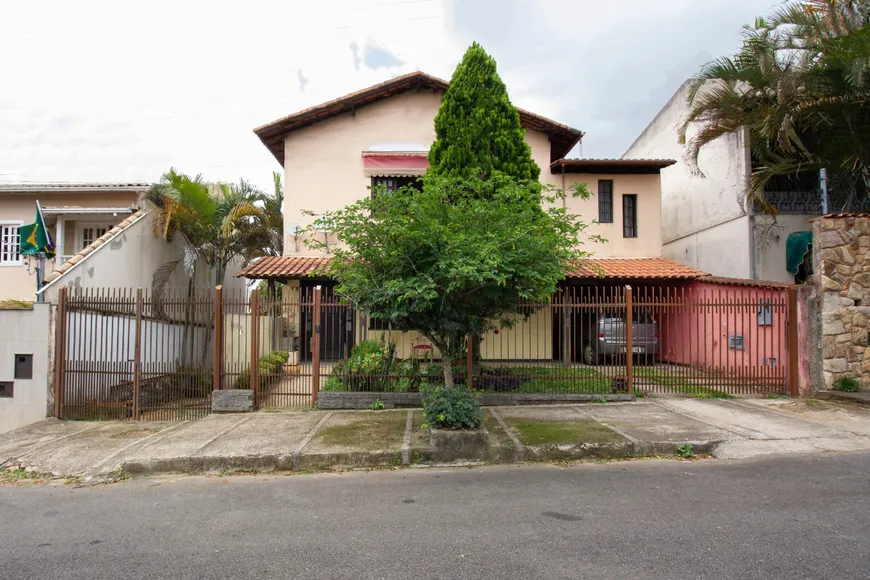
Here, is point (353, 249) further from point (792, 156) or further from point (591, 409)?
point (792, 156)

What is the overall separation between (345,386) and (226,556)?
5.44 m

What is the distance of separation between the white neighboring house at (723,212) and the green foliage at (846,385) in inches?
180

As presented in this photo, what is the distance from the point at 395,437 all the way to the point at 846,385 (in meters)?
7.85

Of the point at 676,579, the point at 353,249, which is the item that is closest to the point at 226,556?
the point at 676,579

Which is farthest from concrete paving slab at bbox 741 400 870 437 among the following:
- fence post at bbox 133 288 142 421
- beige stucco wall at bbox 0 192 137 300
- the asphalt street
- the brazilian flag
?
beige stucco wall at bbox 0 192 137 300

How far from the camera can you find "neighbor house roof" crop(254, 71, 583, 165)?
14.1m

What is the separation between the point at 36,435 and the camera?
25.7 ft

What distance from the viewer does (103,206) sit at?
14.1 m

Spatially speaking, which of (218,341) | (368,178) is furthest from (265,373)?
(368,178)

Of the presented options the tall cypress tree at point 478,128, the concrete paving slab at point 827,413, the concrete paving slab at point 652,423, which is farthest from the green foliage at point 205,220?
the concrete paving slab at point 827,413

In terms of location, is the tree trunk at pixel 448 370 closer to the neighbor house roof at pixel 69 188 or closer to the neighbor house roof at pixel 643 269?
the neighbor house roof at pixel 643 269

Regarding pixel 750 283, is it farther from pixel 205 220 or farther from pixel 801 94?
pixel 205 220

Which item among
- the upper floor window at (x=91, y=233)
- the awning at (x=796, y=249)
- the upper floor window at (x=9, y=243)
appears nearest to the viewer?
Answer: the awning at (x=796, y=249)

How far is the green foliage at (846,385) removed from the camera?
8.88m
